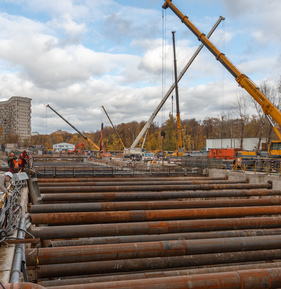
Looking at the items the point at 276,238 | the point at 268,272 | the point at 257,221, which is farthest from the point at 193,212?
the point at 268,272

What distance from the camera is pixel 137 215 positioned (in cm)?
710

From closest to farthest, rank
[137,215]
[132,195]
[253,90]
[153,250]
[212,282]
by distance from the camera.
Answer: [212,282]
[153,250]
[137,215]
[132,195]
[253,90]

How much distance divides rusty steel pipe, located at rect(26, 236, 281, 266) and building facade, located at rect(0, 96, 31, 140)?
169185 millimetres

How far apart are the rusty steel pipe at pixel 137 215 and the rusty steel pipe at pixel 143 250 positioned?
185 cm

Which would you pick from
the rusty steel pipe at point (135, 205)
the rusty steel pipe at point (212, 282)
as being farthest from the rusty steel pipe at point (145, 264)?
the rusty steel pipe at point (135, 205)

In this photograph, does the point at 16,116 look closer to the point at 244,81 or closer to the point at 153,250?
the point at 244,81

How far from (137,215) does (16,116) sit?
176695 millimetres

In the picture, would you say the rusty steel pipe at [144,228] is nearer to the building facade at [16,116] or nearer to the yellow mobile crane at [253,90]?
the yellow mobile crane at [253,90]

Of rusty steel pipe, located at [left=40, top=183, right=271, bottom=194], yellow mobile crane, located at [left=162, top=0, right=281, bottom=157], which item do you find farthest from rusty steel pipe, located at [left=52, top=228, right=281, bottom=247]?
yellow mobile crane, located at [left=162, top=0, right=281, bottom=157]

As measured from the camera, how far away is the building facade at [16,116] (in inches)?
6353

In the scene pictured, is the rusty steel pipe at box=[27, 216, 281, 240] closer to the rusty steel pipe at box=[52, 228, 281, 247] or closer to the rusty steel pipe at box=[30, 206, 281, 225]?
the rusty steel pipe at box=[52, 228, 281, 247]

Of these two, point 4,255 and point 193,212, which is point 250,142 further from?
point 4,255

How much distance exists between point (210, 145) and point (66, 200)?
6165 cm

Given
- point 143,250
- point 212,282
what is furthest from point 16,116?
point 212,282
